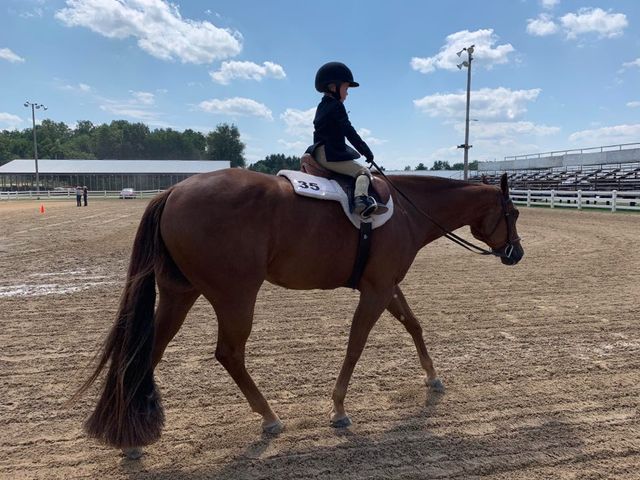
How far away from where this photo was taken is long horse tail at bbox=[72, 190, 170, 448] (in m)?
3.13

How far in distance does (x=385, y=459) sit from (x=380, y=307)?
1.18 m

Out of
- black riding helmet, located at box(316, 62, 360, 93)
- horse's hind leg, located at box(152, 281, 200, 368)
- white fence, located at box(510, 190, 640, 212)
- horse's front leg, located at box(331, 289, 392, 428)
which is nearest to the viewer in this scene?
horse's hind leg, located at box(152, 281, 200, 368)

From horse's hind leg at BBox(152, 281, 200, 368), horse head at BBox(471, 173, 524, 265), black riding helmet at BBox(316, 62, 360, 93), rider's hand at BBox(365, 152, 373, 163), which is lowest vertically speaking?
horse's hind leg at BBox(152, 281, 200, 368)

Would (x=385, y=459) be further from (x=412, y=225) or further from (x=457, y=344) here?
(x=457, y=344)

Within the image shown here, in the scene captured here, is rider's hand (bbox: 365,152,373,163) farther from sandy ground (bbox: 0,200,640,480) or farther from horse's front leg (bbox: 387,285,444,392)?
sandy ground (bbox: 0,200,640,480)

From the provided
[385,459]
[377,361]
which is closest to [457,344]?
[377,361]

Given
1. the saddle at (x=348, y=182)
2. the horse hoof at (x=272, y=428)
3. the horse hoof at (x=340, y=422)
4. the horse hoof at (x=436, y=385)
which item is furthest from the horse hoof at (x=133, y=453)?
the horse hoof at (x=436, y=385)

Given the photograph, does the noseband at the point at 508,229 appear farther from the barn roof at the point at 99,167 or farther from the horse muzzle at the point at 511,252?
the barn roof at the point at 99,167

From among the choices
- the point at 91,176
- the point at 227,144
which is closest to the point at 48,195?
the point at 91,176

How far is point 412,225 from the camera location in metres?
4.16

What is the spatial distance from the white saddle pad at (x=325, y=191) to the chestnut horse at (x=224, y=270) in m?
0.05

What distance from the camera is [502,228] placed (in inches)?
182

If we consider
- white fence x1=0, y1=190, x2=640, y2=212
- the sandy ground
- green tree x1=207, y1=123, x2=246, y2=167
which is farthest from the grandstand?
green tree x1=207, y1=123, x2=246, y2=167

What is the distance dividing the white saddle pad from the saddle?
0.06 meters
